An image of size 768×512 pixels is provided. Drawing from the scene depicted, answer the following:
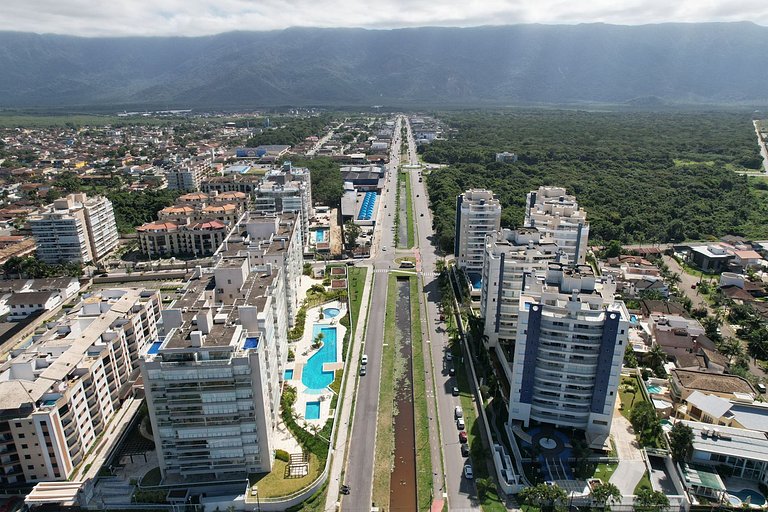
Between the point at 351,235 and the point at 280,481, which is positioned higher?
the point at 351,235

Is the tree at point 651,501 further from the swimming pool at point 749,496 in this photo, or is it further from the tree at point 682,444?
the swimming pool at point 749,496

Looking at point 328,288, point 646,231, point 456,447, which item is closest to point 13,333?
point 328,288

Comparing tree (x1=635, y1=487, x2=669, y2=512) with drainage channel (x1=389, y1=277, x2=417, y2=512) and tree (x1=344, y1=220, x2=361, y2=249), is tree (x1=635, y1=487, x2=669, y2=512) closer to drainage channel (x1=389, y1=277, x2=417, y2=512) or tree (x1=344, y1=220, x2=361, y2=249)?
drainage channel (x1=389, y1=277, x2=417, y2=512)

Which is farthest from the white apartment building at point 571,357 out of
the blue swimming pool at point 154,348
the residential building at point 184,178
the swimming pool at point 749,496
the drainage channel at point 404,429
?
the residential building at point 184,178

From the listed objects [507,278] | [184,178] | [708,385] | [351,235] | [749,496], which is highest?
[507,278]

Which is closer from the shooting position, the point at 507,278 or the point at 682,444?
the point at 682,444

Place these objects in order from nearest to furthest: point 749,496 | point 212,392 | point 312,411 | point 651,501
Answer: point 651,501, point 212,392, point 749,496, point 312,411

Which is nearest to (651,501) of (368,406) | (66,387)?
(368,406)

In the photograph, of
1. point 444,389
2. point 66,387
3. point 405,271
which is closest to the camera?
point 66,387

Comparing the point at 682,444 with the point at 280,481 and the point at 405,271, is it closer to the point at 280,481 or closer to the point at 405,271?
the point at 280,481
